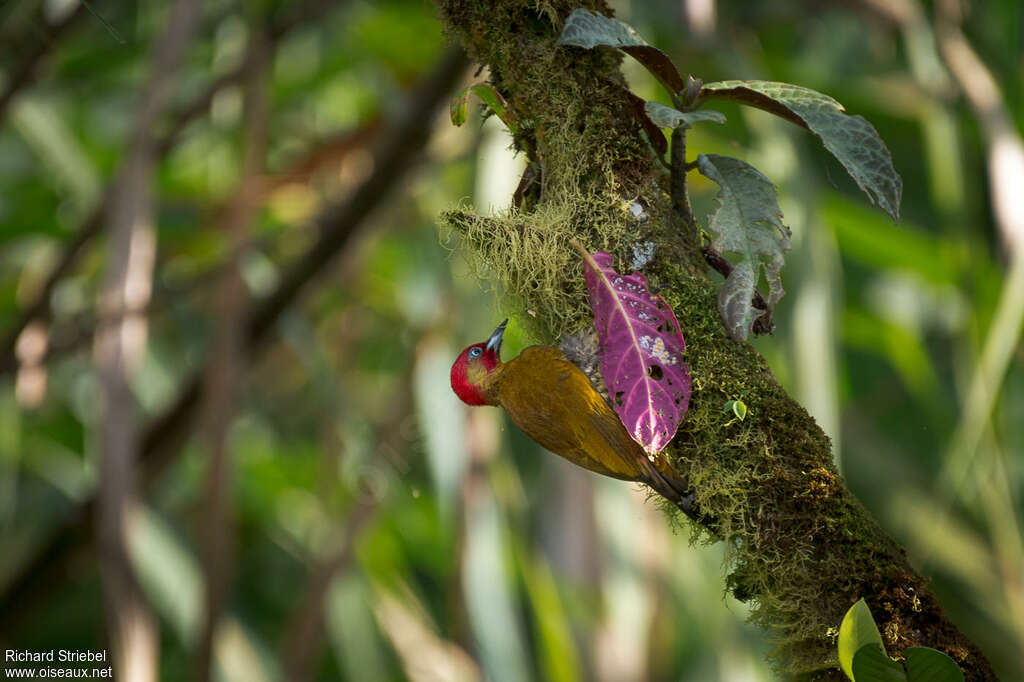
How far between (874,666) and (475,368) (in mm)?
325

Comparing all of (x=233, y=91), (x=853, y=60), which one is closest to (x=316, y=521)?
(x=233, y=91)

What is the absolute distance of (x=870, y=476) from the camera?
2.67 m

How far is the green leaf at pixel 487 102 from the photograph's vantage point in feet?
1.76

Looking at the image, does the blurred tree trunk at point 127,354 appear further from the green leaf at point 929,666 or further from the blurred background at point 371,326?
the green leaf at point 929,666

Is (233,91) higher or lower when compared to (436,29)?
lower

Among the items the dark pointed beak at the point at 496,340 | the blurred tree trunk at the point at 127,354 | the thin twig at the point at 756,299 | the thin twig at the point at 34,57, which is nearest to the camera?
the thin twig at the point at 756,299

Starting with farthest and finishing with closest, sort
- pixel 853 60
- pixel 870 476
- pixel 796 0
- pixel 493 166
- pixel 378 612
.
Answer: pixel 853 60 < pixel 870 476 < pixel 796 0 < pixel 378 612 < pixel 493 166

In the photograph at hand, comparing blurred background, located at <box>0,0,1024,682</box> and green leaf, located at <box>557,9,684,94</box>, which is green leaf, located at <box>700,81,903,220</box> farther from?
blurred background, located at <box>0,0,1024,682</box>

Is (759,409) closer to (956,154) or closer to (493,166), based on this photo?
(493,166)

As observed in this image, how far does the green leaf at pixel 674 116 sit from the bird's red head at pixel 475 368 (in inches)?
8.3

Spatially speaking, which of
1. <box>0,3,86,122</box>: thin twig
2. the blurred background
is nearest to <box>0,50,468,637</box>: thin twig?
the blurred background

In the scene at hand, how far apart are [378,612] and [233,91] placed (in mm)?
1183

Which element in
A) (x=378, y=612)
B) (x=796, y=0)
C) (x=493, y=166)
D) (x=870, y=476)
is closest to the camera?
(x=493, y=166)

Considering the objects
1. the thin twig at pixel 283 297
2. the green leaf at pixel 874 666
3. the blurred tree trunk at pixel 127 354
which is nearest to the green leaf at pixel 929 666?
the green leaf at pixel 874 666
